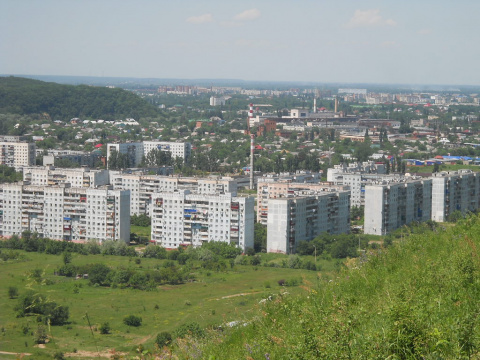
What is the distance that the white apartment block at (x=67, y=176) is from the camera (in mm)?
15414

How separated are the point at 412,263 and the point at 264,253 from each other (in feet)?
25.4

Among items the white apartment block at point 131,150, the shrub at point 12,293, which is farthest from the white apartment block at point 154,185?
the white apartment block at point 131,150

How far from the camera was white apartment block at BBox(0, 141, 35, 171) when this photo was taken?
66.8 ft

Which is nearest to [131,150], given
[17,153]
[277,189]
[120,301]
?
[17,153]

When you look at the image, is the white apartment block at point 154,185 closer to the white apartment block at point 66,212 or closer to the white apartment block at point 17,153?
the white apartment block at point 66,212

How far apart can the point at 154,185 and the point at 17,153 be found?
7.37 m

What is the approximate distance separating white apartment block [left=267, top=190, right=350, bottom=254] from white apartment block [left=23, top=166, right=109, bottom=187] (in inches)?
188

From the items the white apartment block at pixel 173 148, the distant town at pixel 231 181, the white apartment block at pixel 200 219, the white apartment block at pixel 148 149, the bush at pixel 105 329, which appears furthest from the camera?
the white apartment block at pixel 173 148

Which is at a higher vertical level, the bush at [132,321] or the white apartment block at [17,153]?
the white apartment block at [17,153]

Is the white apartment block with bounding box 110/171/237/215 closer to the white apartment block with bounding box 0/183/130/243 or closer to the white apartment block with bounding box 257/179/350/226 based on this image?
the white apartment block with bounding box 257/179/350/226

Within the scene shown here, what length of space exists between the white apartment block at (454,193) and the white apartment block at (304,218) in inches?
81.1

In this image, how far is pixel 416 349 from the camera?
2332 mm

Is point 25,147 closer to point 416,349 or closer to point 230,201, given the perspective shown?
point 230,201

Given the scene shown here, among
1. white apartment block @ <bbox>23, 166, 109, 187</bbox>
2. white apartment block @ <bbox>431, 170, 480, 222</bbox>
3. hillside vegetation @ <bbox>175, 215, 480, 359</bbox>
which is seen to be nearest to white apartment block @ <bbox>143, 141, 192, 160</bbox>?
white apartment block @ <bbox>23, 166, 109, 187</bbox>
